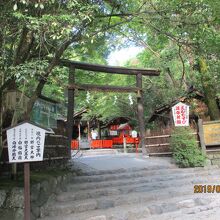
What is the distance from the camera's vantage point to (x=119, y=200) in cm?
784

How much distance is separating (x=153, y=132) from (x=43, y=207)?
914 cm

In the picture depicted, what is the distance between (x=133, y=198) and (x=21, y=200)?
9.62 feet

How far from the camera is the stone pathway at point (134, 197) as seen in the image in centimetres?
702

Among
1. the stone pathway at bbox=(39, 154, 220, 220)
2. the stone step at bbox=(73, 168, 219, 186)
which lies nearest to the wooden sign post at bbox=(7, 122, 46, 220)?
the stone pathway at bbox=(39, 154, 220, 220)

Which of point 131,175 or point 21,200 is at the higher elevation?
point 131,175

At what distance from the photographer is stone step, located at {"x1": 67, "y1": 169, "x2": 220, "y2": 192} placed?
8.84 meters

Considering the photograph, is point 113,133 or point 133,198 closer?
point 133,198

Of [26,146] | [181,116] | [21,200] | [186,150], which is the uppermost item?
[181,116]

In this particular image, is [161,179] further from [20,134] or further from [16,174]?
[20,134]

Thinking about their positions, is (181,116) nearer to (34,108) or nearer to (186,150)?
(186,150)

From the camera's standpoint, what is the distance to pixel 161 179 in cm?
1009

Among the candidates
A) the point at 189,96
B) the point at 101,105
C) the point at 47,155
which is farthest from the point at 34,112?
the point at 101,105

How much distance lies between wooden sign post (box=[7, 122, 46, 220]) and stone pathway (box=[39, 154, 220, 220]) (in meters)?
1.50

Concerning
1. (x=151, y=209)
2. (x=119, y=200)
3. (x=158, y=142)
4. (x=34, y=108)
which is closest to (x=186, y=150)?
(x=158, y=142)
